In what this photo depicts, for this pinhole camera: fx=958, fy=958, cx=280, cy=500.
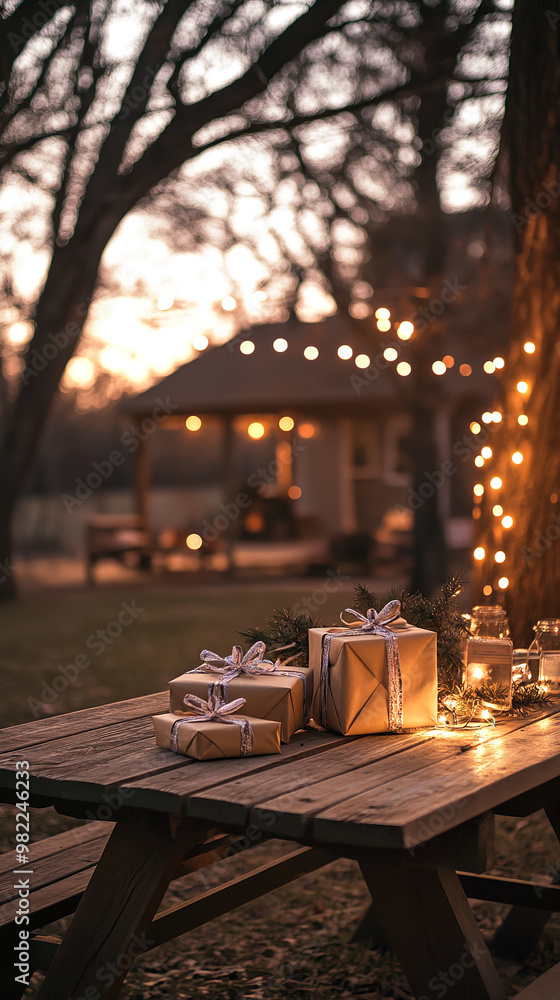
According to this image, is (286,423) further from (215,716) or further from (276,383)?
(215,716)

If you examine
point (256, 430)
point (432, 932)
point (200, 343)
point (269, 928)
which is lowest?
point (269, 928)

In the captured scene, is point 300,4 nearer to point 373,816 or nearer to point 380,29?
point 380,29

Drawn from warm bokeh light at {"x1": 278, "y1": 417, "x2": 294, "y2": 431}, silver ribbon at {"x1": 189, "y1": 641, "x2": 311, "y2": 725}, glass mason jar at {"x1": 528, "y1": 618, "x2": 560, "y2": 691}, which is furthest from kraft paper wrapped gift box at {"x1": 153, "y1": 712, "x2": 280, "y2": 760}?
warm bokeh light at {"x1": 278, "y1": 417, "x2": 294, "y2": 431}

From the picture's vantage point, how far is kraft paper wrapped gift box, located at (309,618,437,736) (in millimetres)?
2381

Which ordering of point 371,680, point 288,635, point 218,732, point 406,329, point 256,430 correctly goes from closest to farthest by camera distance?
point 218,732
point 371,680
point 288,635
point 406,329
point 256,430

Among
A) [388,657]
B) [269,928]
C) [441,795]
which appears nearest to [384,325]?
[269,928]

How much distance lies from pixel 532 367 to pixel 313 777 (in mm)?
2716

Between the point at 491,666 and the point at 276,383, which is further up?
the point at 276,383

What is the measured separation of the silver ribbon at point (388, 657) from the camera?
7.91 feet

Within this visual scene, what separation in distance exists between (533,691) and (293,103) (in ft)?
26.2

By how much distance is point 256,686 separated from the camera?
233 centimetres

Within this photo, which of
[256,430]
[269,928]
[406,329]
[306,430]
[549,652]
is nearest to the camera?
[549,652]

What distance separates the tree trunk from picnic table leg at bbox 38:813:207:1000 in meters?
2.40

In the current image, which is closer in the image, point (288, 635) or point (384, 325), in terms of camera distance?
point (288, 635)
